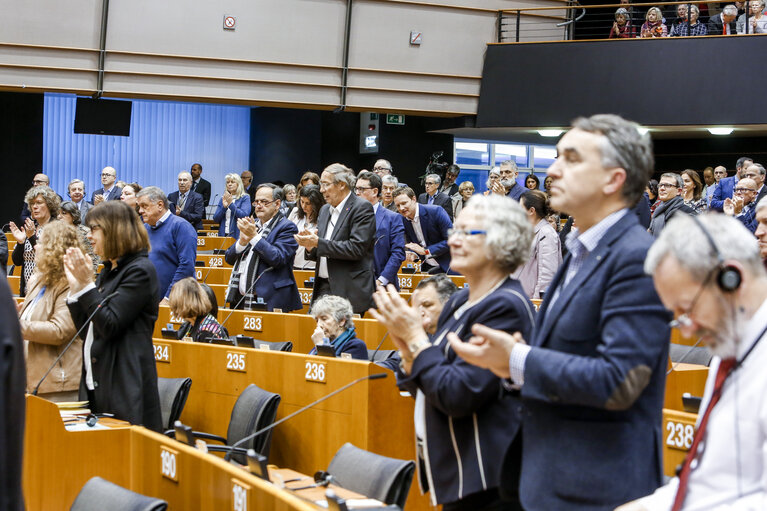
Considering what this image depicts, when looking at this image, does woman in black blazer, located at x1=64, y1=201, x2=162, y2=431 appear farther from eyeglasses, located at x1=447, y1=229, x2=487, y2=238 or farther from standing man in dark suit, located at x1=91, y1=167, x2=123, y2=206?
standing man in dark suit, located at x1=91, y1=167, x2=123, y2=206

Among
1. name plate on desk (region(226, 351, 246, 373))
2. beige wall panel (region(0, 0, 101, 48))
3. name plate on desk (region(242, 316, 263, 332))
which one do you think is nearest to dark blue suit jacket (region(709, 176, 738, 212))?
name plate on desk (region(242, 316, 263, 332))

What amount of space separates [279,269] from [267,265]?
0.09m

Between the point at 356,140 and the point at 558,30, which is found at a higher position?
the point at 558,30

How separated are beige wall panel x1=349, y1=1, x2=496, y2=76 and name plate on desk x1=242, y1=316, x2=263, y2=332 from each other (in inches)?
232

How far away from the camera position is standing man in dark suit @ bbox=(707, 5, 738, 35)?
10.7 metres

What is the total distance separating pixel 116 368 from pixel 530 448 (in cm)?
204

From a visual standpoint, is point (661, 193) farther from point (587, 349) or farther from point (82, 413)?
point (587, 349)

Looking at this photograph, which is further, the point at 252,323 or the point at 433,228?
the point at 433,228

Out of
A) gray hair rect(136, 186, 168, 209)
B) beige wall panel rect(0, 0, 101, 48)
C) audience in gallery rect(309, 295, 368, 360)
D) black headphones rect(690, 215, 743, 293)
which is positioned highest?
beige wall panel rect(0, 0, 101, 48)

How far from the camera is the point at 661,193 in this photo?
6734 mm

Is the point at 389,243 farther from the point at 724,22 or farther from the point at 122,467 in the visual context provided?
the point at 724,22

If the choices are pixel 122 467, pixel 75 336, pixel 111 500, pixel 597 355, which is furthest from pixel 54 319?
pixel 597 355

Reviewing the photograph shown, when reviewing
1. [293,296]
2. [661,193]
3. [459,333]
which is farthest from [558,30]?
[459,333]

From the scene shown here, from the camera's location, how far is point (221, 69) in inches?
418
